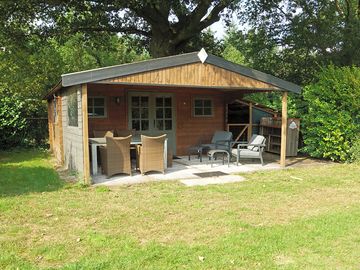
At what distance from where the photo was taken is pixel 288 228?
13.6 feet

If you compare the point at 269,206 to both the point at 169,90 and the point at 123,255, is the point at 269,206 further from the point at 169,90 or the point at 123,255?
the point at 169,90

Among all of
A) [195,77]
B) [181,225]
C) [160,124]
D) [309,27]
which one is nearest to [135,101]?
[160,124]

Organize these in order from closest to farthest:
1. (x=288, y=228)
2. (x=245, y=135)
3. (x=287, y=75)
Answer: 1. (x=288, y=228)
2. (x=245, y=135)
3. (x=287, y=75)

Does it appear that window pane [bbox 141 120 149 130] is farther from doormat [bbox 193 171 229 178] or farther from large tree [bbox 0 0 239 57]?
large tree [bbox 0 0 239 57]

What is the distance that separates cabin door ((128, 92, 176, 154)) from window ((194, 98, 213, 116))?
0.85 m

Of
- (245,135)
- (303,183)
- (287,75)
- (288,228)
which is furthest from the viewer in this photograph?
(287,75)

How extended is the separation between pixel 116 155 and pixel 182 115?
4.25 meters

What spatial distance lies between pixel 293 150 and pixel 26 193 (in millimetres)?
7698

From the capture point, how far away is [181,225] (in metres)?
4.28

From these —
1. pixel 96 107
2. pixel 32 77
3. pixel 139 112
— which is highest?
pixel 32 77

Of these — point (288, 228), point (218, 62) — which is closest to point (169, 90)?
point (218, 62)

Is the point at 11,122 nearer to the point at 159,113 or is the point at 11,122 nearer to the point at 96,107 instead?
the point at 96,107

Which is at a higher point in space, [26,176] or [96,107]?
[96,107]

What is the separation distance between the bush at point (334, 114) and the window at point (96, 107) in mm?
5961
